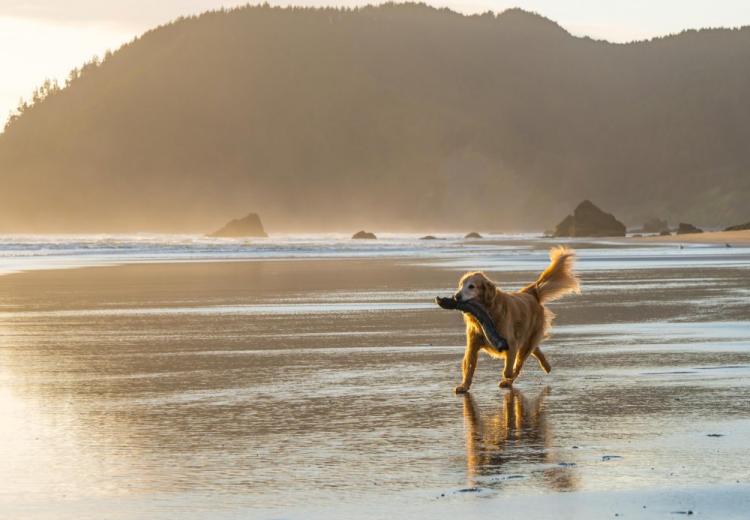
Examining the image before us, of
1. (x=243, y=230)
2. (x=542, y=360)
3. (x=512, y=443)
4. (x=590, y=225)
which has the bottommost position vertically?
(x=512, y=443)

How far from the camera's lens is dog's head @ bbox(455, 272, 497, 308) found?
1056 cm

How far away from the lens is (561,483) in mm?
7012

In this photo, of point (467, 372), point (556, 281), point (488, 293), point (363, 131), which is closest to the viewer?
point (467, 372)

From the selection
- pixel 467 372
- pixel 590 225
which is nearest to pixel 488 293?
pixel 467 372

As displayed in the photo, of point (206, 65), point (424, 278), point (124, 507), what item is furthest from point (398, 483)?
point (206, 65)

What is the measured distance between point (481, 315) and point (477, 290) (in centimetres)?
20

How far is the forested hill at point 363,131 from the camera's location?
17600 cm

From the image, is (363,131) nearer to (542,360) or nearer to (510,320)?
(542,360)

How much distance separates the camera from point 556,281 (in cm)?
1204

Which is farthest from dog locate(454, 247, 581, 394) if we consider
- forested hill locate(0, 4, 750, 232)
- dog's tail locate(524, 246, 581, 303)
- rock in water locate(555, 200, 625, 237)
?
forested hill locate(0, 4, 750, 232)

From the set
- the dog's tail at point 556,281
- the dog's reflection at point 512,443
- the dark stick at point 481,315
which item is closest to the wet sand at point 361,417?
the dog's reflection at point 512,443

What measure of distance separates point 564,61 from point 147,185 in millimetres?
62664

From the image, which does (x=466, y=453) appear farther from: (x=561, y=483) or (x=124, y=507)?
(x=124, y=507)

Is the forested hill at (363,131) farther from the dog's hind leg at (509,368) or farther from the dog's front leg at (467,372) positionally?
the dog's front leg at (467,372)
